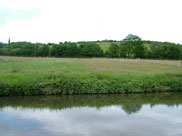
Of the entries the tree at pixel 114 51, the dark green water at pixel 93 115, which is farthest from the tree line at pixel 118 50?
the dark green water at pixel 93 115

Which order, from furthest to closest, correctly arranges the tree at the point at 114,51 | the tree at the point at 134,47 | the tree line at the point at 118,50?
1. the tree at the point at 114,51
2. the tree line at the point at 118,50
3. the tree at the point at 134,47

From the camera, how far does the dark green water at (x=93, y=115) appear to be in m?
11.7

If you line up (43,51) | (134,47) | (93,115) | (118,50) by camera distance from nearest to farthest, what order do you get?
(93,115), (134,47), (118,50), (43,51)

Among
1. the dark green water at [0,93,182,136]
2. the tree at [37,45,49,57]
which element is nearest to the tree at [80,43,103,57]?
the tree at [37,45,49,57]

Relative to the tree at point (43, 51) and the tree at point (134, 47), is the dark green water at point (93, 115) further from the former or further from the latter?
the tree at point (43, 51)

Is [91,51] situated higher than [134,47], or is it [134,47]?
[134,47]

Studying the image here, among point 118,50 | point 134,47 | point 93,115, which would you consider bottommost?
point 93,115

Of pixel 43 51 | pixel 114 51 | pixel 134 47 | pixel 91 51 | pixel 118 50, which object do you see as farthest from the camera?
pixel 43 51

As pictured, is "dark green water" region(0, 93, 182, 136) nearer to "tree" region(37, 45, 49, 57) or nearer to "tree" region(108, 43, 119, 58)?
"tree" region(108, 43, 119, 58)

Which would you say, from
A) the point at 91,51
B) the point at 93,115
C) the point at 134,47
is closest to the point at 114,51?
the point at 134,47

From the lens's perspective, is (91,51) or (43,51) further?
(43,51)

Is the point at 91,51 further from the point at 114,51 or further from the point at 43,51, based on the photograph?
the point at 43,51

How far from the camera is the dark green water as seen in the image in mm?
11652

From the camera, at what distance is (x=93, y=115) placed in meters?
15.0
